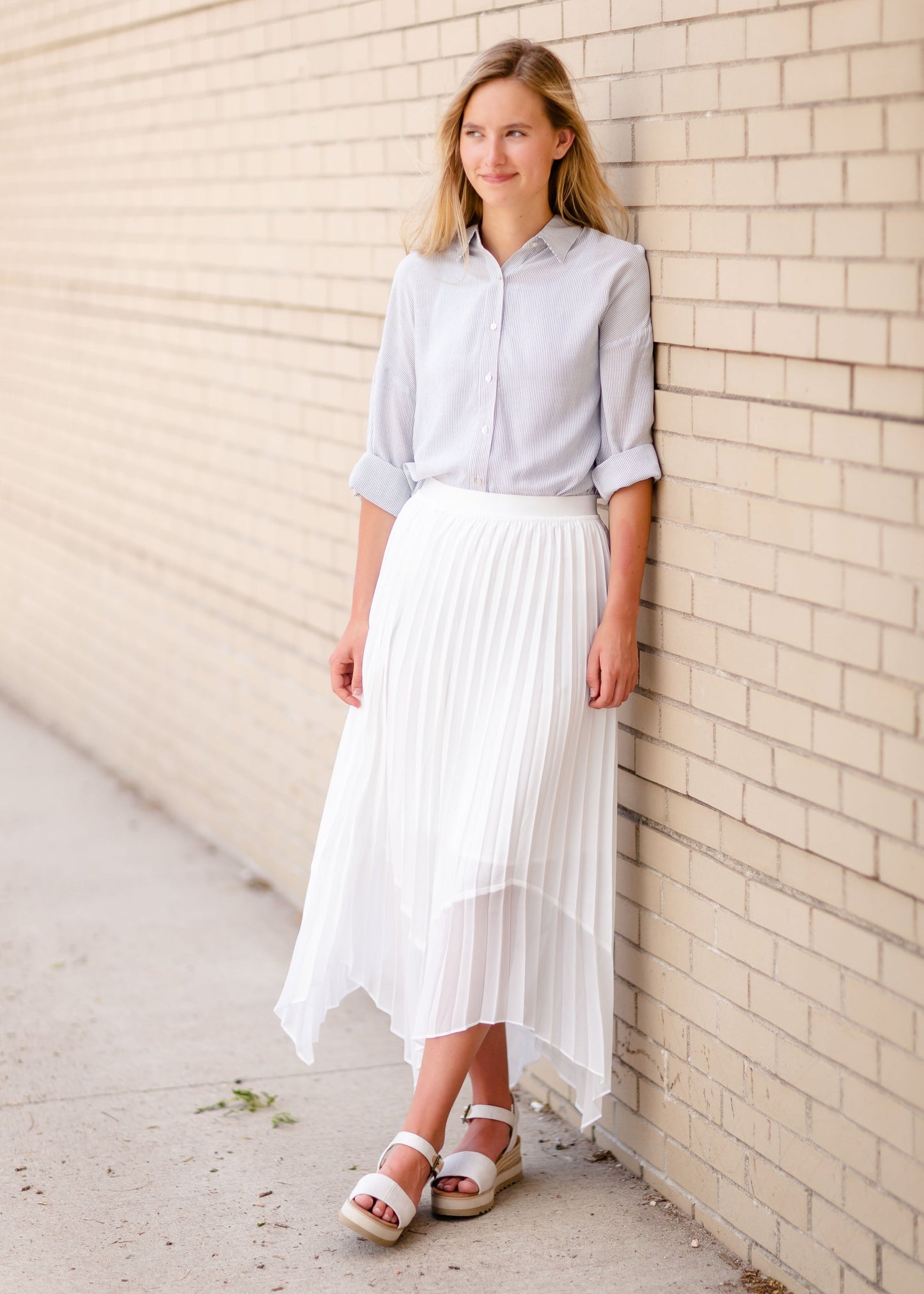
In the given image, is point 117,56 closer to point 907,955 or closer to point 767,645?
point 767,645

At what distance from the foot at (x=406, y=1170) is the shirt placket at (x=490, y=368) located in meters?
1.31

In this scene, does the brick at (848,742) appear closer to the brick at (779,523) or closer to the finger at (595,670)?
Result: the brick at (779,523)

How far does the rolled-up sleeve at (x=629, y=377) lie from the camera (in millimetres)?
3072

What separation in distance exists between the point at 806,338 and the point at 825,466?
216 mm

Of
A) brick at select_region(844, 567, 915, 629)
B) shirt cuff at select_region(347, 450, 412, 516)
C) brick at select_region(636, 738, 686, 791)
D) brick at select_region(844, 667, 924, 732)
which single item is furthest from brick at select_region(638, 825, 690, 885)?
shirt cuff at select_region(347, 450, 412, 516)

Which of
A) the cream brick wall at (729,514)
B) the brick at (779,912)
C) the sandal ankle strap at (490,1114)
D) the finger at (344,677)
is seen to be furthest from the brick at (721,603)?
the sandal ankle strap at (490,1114)

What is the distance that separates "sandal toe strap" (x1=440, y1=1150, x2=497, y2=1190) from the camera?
322 cm

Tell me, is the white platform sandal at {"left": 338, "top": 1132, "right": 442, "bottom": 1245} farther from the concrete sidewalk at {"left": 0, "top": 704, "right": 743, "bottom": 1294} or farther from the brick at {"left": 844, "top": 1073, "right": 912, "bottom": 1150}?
the brick at {"left": 844, "top": 1073, "right": 912, "bottom": 1150}

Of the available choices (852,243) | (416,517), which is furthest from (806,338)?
(416,517)

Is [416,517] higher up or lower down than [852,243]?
lower down

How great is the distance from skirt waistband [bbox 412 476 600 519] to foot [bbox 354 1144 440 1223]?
4.12 feet

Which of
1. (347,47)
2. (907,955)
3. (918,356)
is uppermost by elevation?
(347,47)

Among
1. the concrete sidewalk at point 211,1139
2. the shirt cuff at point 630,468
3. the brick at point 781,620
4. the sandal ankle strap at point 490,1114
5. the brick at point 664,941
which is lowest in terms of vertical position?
the concrete sidewalk at point 211,1139

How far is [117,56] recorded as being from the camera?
20.4 feet
